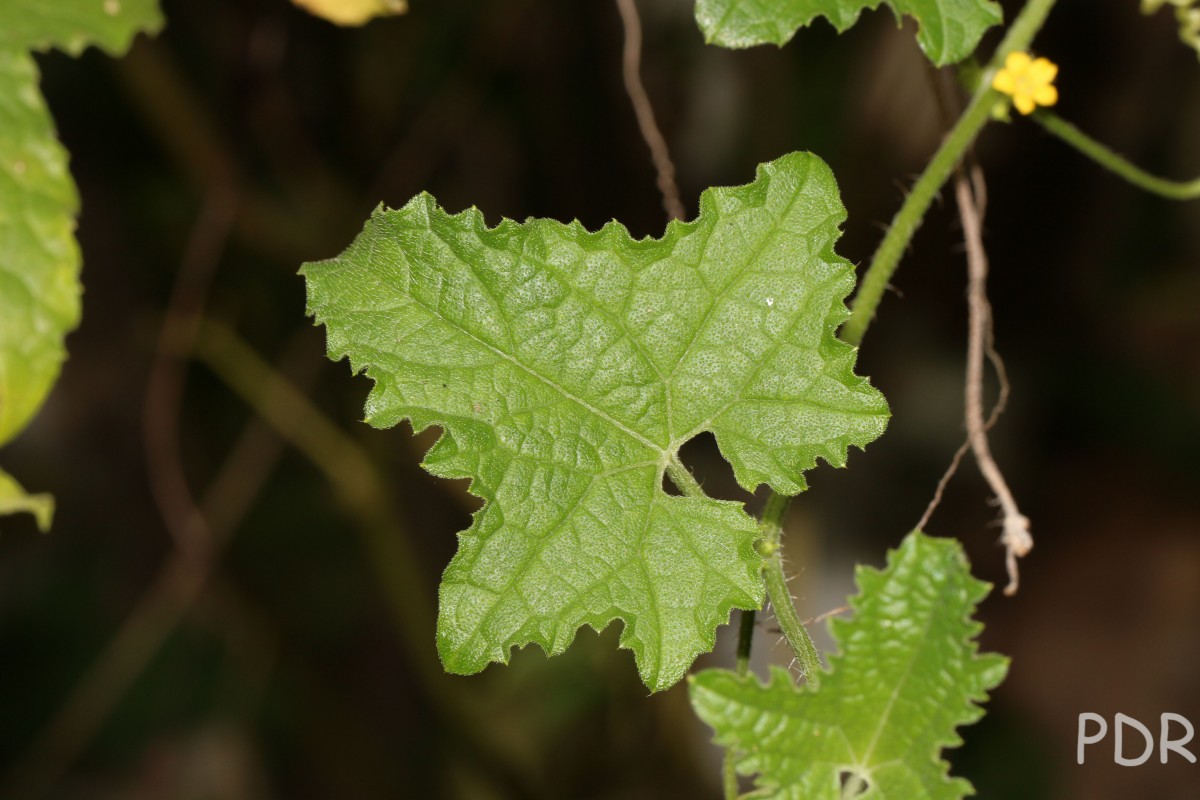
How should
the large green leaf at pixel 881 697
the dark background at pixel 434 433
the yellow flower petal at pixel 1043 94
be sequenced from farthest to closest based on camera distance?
the dark background at pixel 434 433
the yellow flower petal at pixel 1043 94
the large green leaf at pixel 881 697

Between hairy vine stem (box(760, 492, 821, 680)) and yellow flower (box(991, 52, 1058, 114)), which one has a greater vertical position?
yellow flower (box(991, 52, 1058, 114))

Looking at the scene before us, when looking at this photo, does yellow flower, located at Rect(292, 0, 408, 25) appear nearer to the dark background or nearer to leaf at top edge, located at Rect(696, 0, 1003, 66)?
leaf at top edge, located at Rect(696, 0, 1003, 66)

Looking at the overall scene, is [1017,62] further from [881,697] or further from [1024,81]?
[881,697]

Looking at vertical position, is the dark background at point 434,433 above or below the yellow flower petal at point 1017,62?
below

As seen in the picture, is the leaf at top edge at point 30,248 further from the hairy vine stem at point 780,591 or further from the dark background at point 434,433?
the dark background at point 434,433

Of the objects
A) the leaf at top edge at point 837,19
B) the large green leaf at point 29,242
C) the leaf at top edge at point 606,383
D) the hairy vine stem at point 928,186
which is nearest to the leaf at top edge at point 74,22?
the large green leaf at point 29,242

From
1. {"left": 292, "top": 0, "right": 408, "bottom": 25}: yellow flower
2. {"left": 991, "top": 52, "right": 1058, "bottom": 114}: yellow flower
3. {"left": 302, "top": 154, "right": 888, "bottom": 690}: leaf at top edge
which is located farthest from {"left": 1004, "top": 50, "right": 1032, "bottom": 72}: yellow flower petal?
{"left": 292, "top": 0, "right": 408, "bottom": 25}: yellow flower

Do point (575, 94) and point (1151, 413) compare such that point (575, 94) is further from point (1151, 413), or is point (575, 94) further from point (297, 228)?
point (1151, 413)
